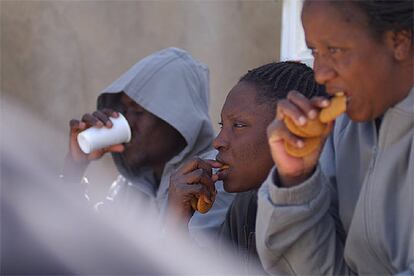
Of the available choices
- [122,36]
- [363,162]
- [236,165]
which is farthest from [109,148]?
[363,162]

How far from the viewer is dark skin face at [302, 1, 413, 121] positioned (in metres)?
1.43

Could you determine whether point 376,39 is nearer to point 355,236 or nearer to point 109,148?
point 355,236

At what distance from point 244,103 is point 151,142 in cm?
94

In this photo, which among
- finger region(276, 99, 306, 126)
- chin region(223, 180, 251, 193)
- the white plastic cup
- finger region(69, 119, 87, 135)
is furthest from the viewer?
finger region(69, 119, 87, 135)

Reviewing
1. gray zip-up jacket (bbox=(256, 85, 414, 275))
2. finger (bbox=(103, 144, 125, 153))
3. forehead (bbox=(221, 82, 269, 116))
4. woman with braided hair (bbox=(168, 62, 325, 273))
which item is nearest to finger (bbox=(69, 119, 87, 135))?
finger (bbox=(103, 144, 125, 153))

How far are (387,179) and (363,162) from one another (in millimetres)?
102

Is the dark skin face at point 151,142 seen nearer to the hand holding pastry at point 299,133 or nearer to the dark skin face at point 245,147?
the dark skin face at point 245,147

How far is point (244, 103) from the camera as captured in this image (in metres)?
2.10

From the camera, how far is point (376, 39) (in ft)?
4.69

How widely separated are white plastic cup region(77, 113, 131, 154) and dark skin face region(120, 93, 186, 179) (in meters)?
0.12

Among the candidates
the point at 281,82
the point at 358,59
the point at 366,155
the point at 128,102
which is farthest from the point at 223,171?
the point at 128,102

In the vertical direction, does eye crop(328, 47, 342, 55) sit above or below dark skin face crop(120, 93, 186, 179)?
above

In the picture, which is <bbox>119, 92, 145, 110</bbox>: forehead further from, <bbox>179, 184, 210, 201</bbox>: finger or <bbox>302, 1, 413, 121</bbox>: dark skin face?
<bbox>302, 1, 413, 121</bbox>: dark skin face

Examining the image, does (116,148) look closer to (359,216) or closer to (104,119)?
(104,119)
